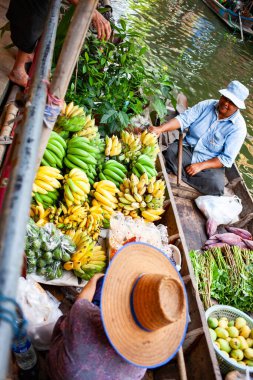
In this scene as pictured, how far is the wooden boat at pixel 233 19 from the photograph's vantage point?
18.8 metres

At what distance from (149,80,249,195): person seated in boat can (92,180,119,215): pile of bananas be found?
6.54 ft

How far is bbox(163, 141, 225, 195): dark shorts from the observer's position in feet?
17.3

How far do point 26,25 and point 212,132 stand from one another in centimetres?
325

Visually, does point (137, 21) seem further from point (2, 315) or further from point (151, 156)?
point (2, 315)

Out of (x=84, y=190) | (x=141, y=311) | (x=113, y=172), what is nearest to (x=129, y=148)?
(x=113, y=172)

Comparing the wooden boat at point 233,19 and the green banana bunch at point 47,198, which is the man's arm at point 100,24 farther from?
the wooden boat at point 233,19

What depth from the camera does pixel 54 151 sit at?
3146mm

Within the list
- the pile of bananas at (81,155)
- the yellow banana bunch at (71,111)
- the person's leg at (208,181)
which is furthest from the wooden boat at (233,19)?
the pile of bananas at (81,155)

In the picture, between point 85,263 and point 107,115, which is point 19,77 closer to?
point 107,115

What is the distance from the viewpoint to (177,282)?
67.9 inches

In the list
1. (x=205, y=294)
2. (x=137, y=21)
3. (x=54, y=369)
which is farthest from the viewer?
(x=137, y=21)

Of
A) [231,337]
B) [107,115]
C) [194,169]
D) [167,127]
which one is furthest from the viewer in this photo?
[194,169]

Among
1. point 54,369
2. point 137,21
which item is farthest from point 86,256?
point 137,21

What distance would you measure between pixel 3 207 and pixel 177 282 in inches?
47.4
